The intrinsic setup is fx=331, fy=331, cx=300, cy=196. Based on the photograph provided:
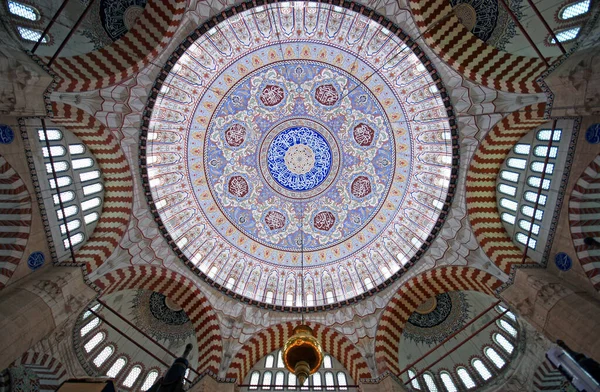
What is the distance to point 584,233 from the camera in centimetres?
1032

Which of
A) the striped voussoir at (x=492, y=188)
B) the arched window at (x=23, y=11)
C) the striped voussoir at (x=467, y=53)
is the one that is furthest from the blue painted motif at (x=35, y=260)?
the striped voussoir at (x=492, y=188)

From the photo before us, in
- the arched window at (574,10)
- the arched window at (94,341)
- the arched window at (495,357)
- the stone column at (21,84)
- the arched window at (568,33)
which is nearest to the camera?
the stone column at (21,84)

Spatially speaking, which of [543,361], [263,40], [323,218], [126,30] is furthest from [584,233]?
[126,30]

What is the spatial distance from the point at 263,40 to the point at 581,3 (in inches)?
443

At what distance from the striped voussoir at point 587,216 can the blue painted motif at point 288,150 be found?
1128 centimetres

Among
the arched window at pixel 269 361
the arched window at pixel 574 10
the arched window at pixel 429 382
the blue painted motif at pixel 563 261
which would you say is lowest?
the arched window at pixel 269 361

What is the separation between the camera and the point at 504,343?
1441cm

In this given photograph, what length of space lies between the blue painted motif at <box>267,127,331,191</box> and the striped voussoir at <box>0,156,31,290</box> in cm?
1121

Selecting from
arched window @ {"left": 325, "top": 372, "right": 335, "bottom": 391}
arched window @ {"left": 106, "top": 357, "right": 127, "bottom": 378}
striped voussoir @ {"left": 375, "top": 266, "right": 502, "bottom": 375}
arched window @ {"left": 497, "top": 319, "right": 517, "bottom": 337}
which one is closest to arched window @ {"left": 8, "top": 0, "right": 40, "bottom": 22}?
arched window @ {"left": 106, "top": 357, "right": 127, "bottom": 378}

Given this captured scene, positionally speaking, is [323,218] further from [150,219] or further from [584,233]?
[584,233]

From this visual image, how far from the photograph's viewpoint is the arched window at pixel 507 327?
14166 mm

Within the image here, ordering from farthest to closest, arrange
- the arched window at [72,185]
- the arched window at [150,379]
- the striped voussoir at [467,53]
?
the arched window at [150,379] → the arched window at [72,185] → the striped voussoir at [467,53]

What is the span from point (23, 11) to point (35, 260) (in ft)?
24.8

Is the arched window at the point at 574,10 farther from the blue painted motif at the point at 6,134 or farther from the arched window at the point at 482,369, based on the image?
the blue painted motif at the point at 6,134
